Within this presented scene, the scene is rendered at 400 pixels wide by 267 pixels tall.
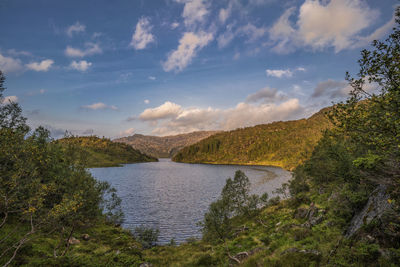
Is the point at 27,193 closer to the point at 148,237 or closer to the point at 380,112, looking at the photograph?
the point at 380,112

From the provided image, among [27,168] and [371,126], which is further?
[27,168]

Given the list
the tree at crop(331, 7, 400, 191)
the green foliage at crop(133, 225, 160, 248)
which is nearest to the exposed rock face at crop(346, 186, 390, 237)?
the tree at crop(331, 7, 400, 191)

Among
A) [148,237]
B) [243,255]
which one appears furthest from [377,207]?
[148,237]

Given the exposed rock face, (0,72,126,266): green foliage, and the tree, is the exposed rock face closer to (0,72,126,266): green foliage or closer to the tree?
the tree

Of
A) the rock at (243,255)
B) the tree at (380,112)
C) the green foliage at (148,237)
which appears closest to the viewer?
the tree at (380,112)

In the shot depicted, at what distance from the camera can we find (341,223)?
52.2ft

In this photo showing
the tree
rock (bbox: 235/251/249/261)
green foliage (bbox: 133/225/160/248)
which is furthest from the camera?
green foliage (bbox: 133/225/160/248)

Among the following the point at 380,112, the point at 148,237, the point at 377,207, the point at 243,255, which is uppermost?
the point at 380,112

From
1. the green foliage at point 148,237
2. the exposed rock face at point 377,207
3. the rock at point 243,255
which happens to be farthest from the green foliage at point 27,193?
the exposed rock face at point 377,207

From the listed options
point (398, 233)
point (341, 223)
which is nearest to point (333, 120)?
point (398, 233)

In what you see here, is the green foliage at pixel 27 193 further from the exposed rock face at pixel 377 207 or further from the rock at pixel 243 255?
the exposed rock face at pixel 377 207

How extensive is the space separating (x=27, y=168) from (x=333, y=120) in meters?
22.4

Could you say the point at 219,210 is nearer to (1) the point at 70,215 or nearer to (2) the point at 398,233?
(1) the point at 70,215

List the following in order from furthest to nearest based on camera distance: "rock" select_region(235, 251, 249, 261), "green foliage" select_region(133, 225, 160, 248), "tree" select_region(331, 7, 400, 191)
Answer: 1. "green foliage" select_region(133, 225, 160, 248)
2. "rock" select_region(235, 251, 249, 261)
3. "tree" select_region(331, 7, 400, 191)
